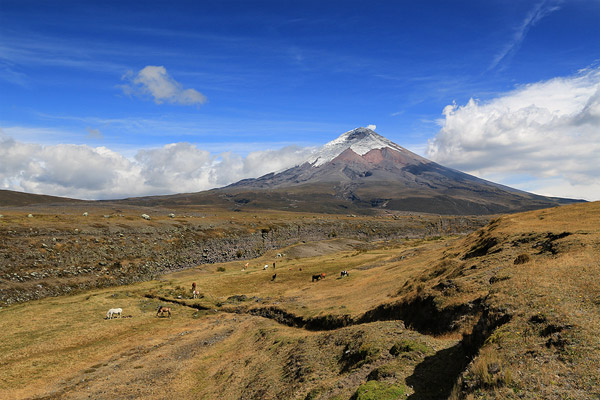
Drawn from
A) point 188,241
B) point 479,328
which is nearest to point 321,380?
point 479,328

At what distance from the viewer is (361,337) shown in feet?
77.7

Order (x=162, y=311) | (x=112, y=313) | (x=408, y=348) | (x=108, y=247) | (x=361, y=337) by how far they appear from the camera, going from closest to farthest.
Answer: (x=408, y=348) < (x=361, y=337) < (x=112, y=313) < (x=162, y=311) < (x=108, y=247)

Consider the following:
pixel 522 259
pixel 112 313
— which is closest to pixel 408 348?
pixel 522 259

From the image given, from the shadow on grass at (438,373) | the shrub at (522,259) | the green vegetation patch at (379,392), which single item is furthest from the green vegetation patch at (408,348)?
the shrub at (522,259)

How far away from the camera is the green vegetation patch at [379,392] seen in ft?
49.4

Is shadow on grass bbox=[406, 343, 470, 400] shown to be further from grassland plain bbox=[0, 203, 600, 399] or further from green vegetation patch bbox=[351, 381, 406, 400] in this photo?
green vegetation patch bbox=[351, 381, 406, 400]

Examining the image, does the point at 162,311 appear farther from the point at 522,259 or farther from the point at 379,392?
the point at 522,259

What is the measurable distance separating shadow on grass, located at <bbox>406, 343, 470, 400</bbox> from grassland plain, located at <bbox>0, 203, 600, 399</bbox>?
76mm

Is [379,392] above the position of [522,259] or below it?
below

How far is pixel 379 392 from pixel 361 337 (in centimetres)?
832

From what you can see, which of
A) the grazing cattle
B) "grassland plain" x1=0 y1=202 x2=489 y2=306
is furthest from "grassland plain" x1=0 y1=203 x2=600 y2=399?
"grassland plain" x1=0 y1=202 x2=489 y2=306

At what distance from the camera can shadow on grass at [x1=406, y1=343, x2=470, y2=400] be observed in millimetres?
14923

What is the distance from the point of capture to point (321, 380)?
20.7 m

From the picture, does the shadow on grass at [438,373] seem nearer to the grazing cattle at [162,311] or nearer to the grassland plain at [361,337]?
the grassland plain at [361,337]
